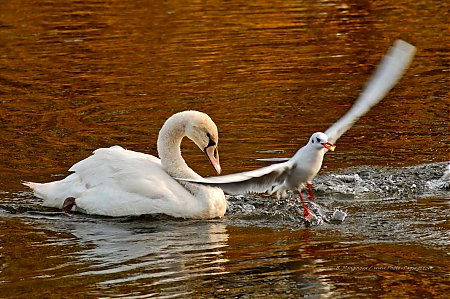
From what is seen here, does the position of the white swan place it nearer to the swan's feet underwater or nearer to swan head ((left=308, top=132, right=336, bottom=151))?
the swan's feet underwater

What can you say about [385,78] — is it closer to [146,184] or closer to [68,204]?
[146,184]

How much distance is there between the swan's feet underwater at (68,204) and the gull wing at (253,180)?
83.3 inches

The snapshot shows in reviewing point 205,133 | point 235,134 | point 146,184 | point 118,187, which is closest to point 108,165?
point 118,187

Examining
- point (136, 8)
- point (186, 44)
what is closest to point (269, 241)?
point (186, 44)

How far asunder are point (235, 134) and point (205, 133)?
3.08 m

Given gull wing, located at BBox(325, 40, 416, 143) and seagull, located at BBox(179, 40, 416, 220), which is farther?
gull wing, located at BBox(325, 40, 416, 143)

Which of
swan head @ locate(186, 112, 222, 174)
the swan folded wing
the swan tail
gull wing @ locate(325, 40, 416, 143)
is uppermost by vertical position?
gull wing @ locate(325, 40, 416, 143)

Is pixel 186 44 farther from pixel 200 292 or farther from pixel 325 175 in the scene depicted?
pixel 200 292

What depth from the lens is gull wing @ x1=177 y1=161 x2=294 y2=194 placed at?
7848 millimetres

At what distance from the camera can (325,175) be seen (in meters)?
10.9

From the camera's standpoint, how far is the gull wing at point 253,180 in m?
7.85

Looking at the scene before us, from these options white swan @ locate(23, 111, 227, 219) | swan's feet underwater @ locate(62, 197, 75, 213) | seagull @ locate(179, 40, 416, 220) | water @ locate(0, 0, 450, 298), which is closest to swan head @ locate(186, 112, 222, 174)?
white swan @ locate(23, 111, 227, 219)

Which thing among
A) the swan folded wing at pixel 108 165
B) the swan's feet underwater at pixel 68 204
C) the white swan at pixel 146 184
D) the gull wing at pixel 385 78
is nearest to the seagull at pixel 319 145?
the gull wing at pixel 385 78

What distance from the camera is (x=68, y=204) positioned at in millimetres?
10094
